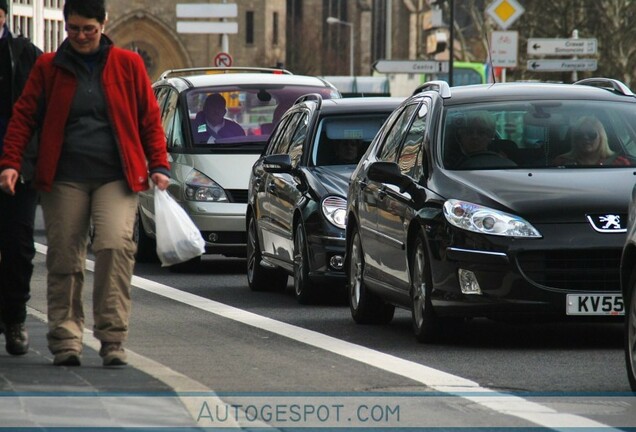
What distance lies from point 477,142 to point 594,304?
1550 millimetres

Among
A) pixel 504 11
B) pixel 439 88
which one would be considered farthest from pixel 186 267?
pixel 504 11

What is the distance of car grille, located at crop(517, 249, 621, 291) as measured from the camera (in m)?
10.8

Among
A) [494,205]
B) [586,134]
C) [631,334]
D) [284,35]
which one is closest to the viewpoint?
[631,334]

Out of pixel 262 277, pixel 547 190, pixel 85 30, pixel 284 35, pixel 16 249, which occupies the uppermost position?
pixel 85 30

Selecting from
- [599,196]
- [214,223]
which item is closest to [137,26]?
[214,223]

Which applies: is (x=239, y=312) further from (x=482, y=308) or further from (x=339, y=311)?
(x=482, y=308)

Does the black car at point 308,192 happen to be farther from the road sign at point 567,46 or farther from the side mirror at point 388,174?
the road sign at point 567,46

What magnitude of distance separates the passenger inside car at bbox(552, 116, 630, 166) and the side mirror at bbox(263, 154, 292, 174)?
3.58 metres

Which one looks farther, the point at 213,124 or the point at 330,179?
the point at 213,124

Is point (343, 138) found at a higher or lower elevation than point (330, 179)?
higher

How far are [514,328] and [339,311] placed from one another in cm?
203

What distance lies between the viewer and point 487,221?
10.9 metres

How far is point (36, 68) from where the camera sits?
9359mm

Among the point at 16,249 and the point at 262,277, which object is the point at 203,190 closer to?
the point at 262,277
